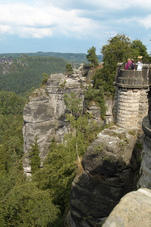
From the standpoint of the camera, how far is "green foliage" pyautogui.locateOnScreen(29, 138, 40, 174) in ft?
100

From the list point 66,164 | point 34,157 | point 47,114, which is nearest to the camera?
point 66,164

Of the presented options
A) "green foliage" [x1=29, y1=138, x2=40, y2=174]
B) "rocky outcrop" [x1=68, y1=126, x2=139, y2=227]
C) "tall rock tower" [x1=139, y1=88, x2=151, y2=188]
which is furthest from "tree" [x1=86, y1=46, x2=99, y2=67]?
"tall rock tower" [x1=139, y1=88, x2=151, y2=188]

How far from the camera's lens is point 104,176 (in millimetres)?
10203

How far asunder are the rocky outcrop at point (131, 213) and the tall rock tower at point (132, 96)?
9.87m

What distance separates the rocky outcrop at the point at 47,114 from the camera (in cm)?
3103

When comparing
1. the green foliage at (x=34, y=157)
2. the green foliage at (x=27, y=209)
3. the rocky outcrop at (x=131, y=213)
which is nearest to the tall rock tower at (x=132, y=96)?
the green foliage at (x=27, y=209)

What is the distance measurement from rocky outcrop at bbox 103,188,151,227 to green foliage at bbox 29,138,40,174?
29.5 m

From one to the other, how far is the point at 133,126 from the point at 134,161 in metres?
2.67

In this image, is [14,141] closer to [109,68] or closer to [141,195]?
[109,68]

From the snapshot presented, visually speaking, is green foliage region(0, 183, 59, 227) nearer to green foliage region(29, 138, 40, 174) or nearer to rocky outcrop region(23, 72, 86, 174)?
green foliage region(29, 138, 40, 174)

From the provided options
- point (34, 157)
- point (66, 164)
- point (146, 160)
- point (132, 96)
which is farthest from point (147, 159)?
point (34, 157)

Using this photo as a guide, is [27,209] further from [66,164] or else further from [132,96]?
[132,96]

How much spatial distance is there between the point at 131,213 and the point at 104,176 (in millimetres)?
8141

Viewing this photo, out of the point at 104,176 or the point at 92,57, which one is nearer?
the point at 104,176
